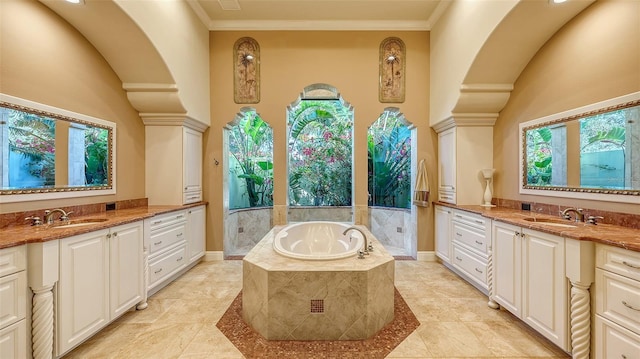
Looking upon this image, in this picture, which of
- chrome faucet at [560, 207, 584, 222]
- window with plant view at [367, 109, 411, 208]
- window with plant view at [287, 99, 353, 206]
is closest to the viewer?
chrome faucet at [560, 207, 584, 222]

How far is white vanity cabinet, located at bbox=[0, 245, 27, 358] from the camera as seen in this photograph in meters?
→ 1.54

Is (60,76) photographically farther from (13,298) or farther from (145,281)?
(145,281)

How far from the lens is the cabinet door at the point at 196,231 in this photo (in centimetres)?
366

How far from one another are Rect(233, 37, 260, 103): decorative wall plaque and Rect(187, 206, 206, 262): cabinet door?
1829mm

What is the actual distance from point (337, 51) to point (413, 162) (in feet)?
6.99

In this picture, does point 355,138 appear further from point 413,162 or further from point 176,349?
point 176,349

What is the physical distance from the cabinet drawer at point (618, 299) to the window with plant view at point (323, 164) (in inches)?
169

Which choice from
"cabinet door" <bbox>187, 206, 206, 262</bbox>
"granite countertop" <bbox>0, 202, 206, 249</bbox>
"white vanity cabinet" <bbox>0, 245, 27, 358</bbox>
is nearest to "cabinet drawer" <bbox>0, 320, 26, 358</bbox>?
"white vanity cabinet" <bbox>0, 245, 27, 358</bbox>

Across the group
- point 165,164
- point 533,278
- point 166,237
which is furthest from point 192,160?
point 533,278

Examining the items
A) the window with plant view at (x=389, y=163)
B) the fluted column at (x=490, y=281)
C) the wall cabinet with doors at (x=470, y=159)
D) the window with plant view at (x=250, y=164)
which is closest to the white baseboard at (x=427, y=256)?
the wall cabinet with doors at (x=470, y=159)

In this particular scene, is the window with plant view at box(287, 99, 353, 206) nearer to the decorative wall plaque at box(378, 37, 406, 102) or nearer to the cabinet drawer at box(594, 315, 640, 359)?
the decorative wall plaque at box(378, 37, 406, 102)

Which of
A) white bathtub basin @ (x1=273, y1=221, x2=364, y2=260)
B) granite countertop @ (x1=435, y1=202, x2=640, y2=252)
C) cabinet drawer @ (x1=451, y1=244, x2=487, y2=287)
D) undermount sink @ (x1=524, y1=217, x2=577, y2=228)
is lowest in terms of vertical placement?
cabinet drawer @ (x1=451, y1=244, x2=487, y2=287)

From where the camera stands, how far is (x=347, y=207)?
5.71 metres

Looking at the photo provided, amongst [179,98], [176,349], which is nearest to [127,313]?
[176,349]
